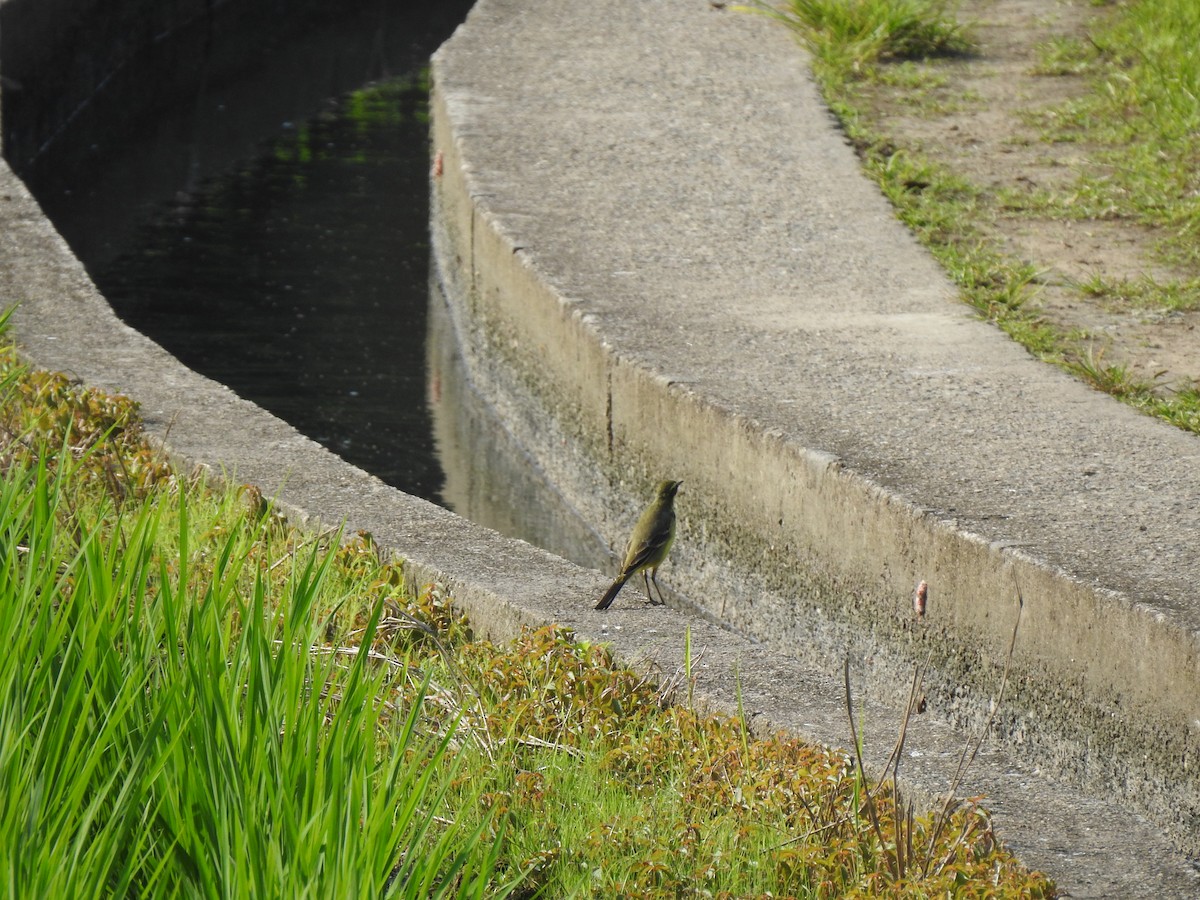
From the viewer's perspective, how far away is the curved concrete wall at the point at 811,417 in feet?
11.8

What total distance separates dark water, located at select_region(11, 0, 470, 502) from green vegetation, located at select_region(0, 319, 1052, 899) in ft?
10.4

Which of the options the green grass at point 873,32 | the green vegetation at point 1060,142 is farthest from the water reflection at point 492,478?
the green grass at point 873,32

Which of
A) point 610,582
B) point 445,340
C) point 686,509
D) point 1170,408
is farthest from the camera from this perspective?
point 445,340

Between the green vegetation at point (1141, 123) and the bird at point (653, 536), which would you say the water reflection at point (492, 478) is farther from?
the green vegetation at point (1141, 123)

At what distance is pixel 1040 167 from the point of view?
7066 millimetres

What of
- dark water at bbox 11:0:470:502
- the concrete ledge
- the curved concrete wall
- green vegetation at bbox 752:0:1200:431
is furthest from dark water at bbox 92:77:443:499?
green vegetation at bbox 752:0:1200:431

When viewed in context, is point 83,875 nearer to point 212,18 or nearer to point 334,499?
point 334,499

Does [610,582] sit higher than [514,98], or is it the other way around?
[514,98]

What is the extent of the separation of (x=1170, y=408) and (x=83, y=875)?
3.58 metres

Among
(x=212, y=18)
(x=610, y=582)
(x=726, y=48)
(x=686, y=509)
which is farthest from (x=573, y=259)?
(x=212, y=18)

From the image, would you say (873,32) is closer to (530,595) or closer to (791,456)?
(791,456)

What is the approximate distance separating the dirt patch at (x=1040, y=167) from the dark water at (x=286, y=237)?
2.40 metres

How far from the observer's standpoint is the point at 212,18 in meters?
14.1

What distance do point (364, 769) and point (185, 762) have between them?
0.25 meters
